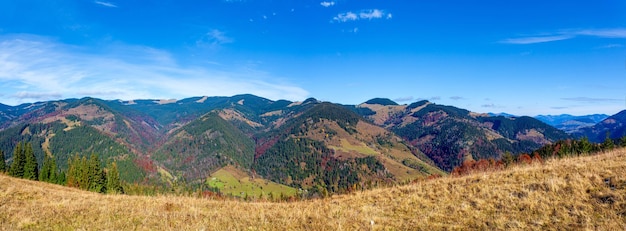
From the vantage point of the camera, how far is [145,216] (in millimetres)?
11484

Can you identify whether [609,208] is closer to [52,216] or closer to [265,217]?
[265,217]

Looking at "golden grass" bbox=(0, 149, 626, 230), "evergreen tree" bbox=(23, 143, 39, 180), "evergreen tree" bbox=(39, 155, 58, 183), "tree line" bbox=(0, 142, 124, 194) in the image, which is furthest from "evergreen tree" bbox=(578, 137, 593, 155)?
"evergreen tree" bbox=(23, 143, 39, 180)

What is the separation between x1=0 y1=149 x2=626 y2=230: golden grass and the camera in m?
9.10

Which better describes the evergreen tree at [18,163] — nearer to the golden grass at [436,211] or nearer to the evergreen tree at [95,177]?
the evergreen tree at [95,177]

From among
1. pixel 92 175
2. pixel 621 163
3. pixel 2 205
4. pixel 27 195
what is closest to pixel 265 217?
pixel 2 205

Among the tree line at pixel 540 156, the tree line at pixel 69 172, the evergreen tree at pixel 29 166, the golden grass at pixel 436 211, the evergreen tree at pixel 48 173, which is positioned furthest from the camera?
the evergreen tree at pixel 48 173

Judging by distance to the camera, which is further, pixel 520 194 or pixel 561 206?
pixel 520 194

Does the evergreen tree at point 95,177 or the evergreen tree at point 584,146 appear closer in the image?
the evergreen tree at point 584,146

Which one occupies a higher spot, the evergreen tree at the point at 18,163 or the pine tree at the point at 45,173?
the evergreen tree at the point at 18,163

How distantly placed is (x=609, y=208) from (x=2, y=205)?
74.0 ft

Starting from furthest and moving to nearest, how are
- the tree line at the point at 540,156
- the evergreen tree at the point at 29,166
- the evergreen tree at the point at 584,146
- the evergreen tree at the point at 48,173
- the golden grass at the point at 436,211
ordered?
the evergreen tree at the point at 48,173
the evergreen tree at the point at 29,166
the evergreen tree at the point at 584,146
the tree line at the point at 540,156
the golden grass at the point at 436,211

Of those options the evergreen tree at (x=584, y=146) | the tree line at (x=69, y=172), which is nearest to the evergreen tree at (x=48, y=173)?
the tree line at (x=69, y=172)

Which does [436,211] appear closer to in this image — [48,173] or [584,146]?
[584,146]

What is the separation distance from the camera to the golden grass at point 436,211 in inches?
358
